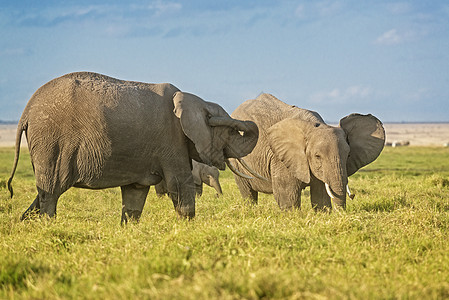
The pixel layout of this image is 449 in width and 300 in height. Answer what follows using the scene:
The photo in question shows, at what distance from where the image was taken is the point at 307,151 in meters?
8.41

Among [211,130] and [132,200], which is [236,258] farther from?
[132,200]

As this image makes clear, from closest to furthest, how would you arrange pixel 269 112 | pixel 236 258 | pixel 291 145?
pixel 236 258 → pixel 291 145 → pixel 269 112

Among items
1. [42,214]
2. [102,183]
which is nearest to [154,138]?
[102,183]

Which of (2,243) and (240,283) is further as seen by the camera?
(2,243)

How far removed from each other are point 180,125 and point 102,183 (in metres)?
1.33

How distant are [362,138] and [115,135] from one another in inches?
161

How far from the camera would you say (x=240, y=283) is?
385 cm

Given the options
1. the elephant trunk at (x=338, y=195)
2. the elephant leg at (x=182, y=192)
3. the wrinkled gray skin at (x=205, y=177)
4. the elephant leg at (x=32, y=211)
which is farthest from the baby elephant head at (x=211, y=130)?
the wrinkled gray skin at (x=205, y=177)

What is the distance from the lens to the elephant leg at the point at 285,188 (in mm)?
8656

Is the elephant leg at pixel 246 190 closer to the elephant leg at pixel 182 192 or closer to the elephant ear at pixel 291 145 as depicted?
the elephant ear at pixel 291 145

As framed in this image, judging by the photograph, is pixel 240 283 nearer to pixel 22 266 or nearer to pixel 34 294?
pixel 34 294

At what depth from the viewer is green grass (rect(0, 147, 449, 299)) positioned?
3.92m

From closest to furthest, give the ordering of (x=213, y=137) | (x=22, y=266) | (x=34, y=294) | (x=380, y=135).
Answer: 1. (x=34, y=294)
2. (x=22, y=266)
3. (x=213, y=137)
4. (x=380, y=135)

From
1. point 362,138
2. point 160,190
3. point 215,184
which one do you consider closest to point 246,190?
point 362,138
